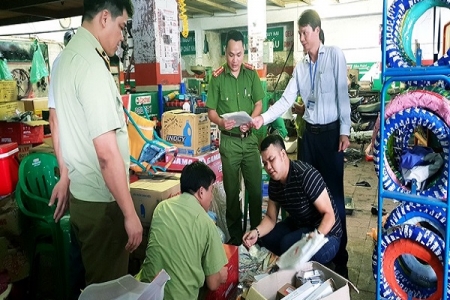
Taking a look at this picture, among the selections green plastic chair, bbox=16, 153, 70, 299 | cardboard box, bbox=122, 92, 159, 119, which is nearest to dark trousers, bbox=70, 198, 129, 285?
green plastic chair, bbox=16, 153, 70, 299

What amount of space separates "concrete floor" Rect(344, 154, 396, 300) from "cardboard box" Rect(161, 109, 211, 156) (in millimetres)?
1557

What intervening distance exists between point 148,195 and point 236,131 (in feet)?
3.04

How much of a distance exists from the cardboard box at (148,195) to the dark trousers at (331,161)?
1029 mm

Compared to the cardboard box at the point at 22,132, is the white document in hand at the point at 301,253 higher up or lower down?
lower down

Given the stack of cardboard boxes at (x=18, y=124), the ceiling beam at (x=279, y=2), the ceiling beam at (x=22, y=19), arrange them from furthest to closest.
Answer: the ceiling beam at (x=279, y=2)
the ceiling beam at (x=22, y=19)
the stack of cardboard boxes at (x=18, y=124)

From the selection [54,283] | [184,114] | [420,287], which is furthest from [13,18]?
[420,287]

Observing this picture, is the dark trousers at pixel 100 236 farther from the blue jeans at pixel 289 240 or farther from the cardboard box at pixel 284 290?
the blue jeans at pixel 289 240

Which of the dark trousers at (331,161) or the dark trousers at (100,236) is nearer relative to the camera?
the dark trousers at (100,236)

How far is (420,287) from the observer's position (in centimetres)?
188

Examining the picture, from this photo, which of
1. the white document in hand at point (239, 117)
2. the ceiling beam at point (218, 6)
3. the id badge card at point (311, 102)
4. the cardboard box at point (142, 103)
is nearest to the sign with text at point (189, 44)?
the ceiling beam at point (218, 6)

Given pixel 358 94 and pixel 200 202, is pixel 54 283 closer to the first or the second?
pixel 200 202

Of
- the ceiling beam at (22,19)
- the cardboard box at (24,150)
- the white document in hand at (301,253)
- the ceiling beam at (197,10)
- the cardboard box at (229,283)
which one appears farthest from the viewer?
the ceiling beam at (197,10)

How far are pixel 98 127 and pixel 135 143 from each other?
1.46 meters

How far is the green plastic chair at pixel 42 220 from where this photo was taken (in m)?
2.48
